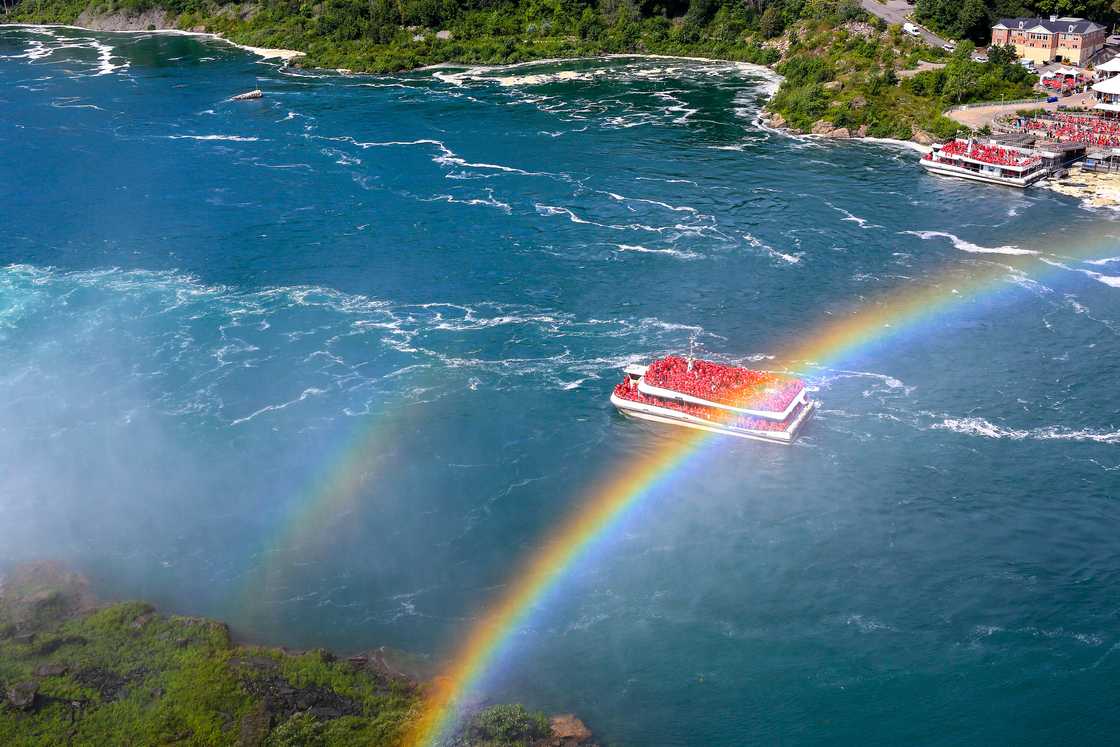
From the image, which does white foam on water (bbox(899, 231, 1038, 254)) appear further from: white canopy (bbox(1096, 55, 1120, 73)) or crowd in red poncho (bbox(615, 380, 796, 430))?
white canopy (bbox(1096, 55, 1120, 73))

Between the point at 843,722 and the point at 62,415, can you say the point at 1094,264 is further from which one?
the point at 62,415

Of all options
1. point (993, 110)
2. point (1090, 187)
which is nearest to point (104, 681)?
point (1090, 187)

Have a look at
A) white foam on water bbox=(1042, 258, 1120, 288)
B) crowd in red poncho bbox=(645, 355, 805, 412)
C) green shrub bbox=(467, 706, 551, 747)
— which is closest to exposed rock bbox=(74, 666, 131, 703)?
green shrub bbox=(467, 706, 551, 747)

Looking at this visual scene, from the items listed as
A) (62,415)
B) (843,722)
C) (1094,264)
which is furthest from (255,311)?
(1094,264)

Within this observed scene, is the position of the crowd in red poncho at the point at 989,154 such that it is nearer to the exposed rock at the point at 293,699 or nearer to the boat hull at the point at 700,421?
the boat hull at the point at 700,421

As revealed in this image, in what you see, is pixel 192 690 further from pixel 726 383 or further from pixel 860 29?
pixel 860 29
